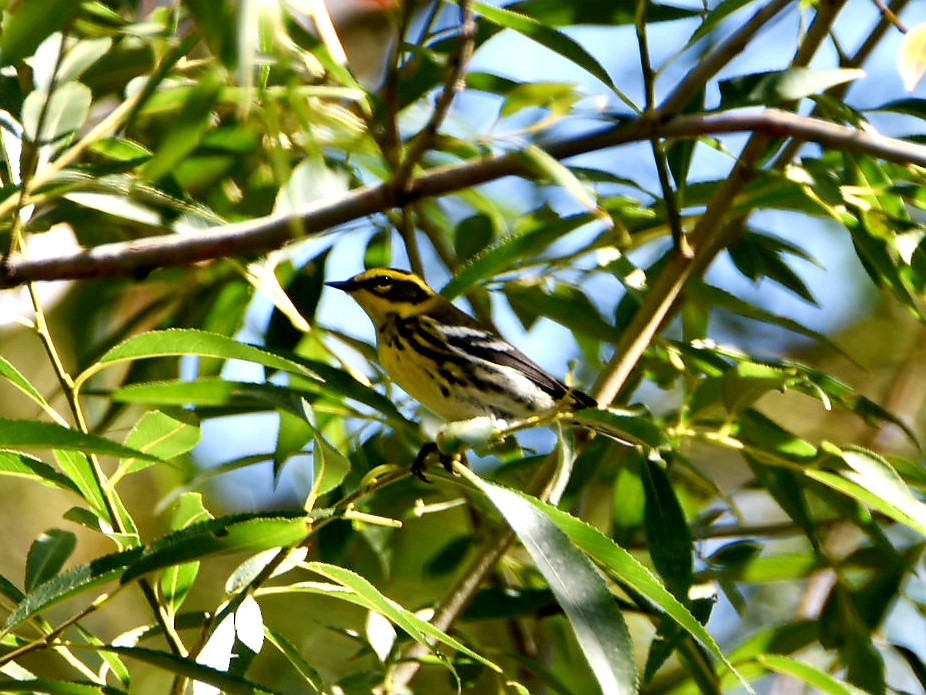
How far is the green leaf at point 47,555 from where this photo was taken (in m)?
1.63

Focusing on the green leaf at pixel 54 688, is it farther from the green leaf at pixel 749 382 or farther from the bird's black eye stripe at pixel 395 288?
the bird's black eye stripe at pixel 395 288

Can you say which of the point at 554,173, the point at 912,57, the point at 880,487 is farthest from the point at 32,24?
the point at 880,487

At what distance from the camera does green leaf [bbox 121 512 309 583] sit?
4.46 ft

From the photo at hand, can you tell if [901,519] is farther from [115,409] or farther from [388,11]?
[115,409]

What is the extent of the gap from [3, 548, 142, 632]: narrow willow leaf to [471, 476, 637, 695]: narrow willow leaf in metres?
0.40

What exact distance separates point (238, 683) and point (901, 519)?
3.20 feet

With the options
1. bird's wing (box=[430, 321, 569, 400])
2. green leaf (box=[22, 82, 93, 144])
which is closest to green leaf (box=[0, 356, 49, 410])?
green leaf (box=[22, 82, 93, 144])

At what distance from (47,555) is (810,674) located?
1.09 meters

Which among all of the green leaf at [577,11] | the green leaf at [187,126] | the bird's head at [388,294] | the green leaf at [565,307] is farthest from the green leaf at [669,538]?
the bird's head at [388,294]

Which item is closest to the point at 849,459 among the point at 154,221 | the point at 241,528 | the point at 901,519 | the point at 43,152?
the point at 901,519

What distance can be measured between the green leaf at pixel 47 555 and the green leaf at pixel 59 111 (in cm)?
55

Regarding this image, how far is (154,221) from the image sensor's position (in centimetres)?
163

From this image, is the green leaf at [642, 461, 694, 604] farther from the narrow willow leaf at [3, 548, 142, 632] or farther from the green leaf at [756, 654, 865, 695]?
the narrow willow leaf at [3, 548, 142, 632]

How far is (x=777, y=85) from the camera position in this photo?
64.1 inches
